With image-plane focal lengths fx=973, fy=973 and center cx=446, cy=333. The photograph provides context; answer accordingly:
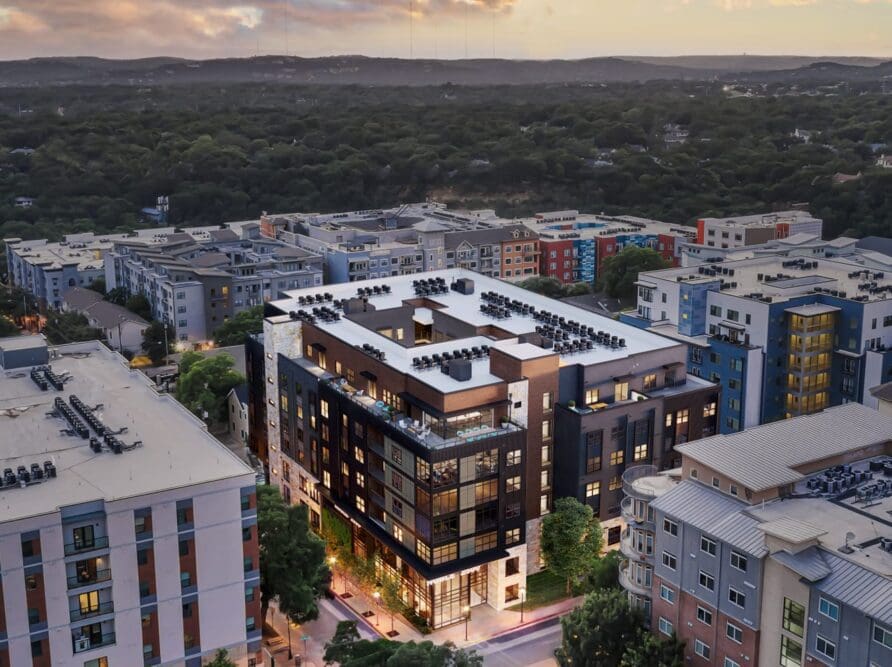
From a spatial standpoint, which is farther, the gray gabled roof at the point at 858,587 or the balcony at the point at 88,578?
the balcony at the point at 88,578

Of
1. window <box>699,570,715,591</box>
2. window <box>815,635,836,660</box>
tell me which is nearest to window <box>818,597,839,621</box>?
window <box>815,635,836,660</box>

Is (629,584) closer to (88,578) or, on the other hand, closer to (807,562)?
(807,562)

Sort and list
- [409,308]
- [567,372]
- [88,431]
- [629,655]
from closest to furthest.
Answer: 1. [629,655]
2. [88,431]
3. [567,372]
4. [409,308]

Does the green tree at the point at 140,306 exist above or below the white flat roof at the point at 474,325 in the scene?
below

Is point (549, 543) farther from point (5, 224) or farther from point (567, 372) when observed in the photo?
point (5, 224)

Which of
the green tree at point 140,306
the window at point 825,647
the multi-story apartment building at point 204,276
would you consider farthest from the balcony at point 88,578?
the green tree at point 140,306

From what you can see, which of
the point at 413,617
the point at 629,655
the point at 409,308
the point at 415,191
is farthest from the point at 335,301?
the point at 415,191

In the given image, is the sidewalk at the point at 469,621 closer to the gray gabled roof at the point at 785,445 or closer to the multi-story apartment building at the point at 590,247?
the gray gabled roof at the point at 785,445
